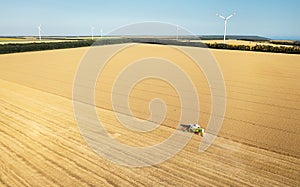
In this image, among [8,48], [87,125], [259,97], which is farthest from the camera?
[8,48]

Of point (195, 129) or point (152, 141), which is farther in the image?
point (195, 129)

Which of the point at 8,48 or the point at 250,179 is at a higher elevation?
the point at 8,48

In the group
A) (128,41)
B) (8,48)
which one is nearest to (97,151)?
(8,48)

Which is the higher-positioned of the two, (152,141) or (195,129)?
(195,129)

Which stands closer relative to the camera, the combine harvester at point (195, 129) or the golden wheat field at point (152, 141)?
the golden wheat field at point (152, 141)

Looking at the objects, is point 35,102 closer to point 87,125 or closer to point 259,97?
point 87,125

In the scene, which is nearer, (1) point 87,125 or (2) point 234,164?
(2) point 234,164

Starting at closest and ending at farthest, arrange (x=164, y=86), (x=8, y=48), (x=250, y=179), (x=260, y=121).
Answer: (x=250, y=179) → (x=260, y=121) → (x=164, y=86) → (x=8, y=48)

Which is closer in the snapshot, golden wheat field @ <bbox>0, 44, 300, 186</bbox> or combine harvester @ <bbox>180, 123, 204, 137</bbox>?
golden wheat field @ <bbox>0, 44, 300, 186</bbox>
